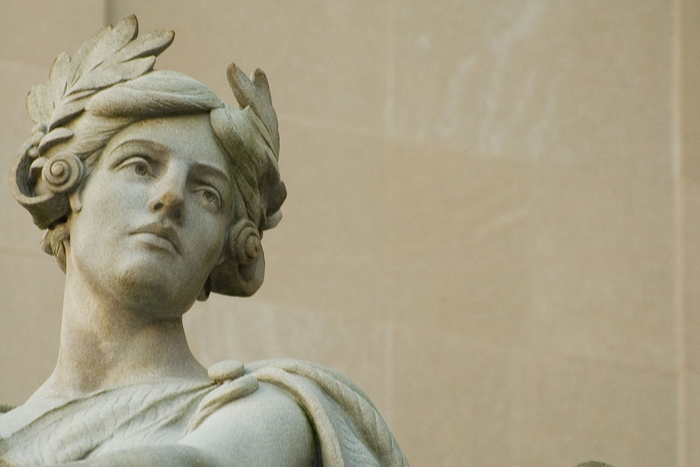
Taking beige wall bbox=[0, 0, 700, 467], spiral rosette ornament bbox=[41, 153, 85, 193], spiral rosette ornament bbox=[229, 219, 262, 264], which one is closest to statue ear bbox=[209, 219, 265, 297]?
spiral rosette ornament bbox=[229, 219, 262, 264]

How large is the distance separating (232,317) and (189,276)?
11.0 feet

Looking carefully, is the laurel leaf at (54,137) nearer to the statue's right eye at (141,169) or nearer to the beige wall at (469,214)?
the statue's right eye at (141,169)

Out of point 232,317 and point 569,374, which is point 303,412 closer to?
point 232,317

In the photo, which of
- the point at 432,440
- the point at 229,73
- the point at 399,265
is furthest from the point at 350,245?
the point at 229,73

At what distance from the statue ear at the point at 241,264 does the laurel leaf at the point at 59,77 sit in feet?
1.77

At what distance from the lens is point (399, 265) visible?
8641 mm

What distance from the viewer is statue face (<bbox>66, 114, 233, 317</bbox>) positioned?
16.2ft

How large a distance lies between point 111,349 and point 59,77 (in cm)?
72

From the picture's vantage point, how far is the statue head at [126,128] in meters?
5.09

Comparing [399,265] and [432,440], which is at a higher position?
[399,265]

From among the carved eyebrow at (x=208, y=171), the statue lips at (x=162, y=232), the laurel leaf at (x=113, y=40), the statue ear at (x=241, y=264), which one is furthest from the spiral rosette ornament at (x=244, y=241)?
the laurel leaf at (x=113, y=40)

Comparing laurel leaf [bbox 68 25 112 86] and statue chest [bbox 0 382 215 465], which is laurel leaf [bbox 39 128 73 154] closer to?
laurel leaf [bbox 68 25 112 86]

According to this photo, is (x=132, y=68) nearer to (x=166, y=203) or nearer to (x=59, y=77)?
(x=59, y=77)

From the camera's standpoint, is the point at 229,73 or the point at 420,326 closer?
the point at 229,73
